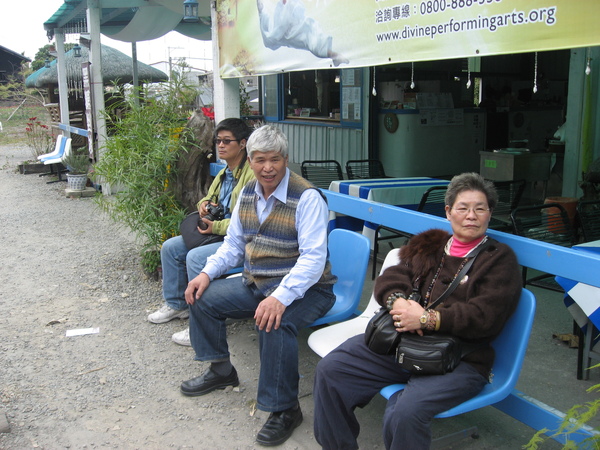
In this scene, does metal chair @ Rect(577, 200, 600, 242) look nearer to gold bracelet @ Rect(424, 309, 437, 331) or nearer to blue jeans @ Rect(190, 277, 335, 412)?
blue jeans @ Rect(190, 277, 335, 412)

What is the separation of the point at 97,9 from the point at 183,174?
5.88m

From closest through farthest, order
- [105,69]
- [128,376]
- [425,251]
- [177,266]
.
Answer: [425,251]
[128,376]
[177,266]
[105,69]

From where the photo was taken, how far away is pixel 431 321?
2494 millimetres

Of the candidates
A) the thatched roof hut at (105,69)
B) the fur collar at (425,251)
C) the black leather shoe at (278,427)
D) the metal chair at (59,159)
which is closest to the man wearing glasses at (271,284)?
the black leather shoe at (278,427)

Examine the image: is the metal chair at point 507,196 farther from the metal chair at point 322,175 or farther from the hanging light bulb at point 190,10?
the hanging light bulb at point 190,10

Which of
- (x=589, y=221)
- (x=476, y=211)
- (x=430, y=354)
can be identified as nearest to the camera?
(x=430, y=354)

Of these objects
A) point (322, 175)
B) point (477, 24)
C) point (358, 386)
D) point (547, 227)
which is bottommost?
point (358, 386)

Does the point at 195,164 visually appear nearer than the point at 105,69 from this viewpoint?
Yes

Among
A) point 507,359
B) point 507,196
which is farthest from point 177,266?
point 507,196

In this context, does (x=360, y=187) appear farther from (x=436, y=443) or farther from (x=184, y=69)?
(x=436, y=443)

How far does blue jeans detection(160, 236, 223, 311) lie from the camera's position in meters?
4.08

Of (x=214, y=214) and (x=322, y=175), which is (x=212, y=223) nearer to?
(x=214, y=214)

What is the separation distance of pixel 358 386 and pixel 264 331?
0.59 metres

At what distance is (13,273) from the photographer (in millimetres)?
5926
